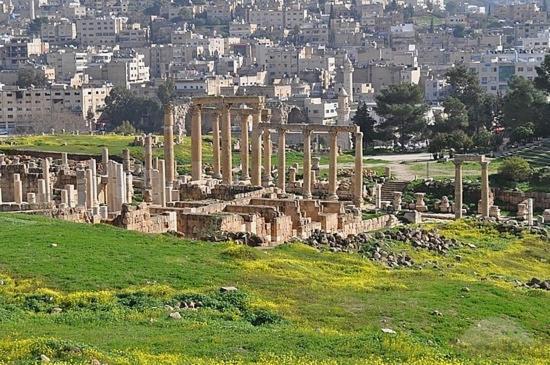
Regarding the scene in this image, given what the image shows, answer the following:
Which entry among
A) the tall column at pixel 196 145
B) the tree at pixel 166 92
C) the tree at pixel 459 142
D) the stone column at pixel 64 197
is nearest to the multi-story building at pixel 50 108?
the tree at pixel 166 92

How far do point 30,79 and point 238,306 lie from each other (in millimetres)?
141170

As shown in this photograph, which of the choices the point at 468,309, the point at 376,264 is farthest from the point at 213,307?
the point at 376,264

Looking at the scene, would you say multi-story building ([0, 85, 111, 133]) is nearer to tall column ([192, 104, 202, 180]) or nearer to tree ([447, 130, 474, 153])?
tree ([447, 130, 474, 153])

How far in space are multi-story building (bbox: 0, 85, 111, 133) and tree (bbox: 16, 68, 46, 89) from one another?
1760cm

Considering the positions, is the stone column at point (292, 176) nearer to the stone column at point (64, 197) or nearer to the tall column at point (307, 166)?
the tall column at point (307, 166)

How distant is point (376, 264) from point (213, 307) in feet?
33.8

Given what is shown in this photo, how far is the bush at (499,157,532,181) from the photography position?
6372cm

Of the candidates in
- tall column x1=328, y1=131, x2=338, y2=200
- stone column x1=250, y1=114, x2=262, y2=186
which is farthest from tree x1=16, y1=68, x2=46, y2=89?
tall column x1=328, y1=131, x2=338, y2=200

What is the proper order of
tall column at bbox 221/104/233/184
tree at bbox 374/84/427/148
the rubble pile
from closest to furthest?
the rubble pile < tall column at bbox 221/104/233/184 < tree at bbox 374/84/427/148

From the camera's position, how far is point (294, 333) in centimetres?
2278

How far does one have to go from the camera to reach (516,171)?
63719 millimetres

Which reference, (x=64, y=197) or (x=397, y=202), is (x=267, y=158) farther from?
(x=64, y=197)

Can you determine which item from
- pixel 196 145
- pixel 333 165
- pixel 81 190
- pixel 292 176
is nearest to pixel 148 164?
pixel 196 145

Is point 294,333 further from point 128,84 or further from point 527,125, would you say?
point 128,84
